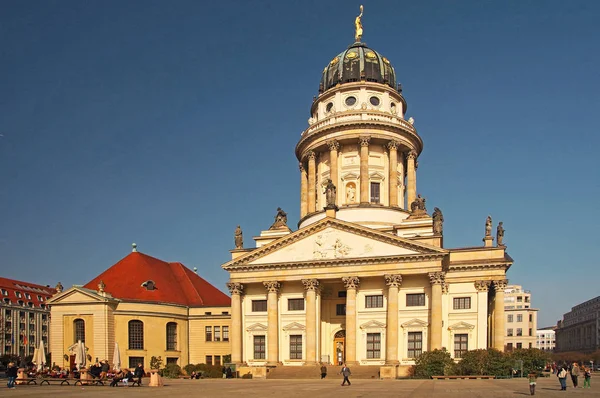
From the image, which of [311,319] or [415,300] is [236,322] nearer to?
[311,319]

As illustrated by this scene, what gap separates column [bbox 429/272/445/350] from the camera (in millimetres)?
50356

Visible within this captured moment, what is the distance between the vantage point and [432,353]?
48.0 metres

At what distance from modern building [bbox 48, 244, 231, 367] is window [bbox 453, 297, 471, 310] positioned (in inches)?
987

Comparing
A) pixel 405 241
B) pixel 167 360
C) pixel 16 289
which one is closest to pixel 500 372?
pixel 405 241

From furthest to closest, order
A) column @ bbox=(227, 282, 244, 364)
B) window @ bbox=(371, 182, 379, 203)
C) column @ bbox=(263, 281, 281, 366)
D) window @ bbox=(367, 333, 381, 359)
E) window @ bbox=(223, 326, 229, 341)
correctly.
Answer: window @ bbox=(371, 182, 379, 203), window @ bbox=(223, 326, 229, 341), column @ bbox=(227, 282, 244, 364), column @ bbox=(263, 281, 281, 366), window @ bbox=(367, 333, 381, 359)

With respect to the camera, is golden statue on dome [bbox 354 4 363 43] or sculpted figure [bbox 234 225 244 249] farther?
golden statue on dome [bbox 354 4 363 43]

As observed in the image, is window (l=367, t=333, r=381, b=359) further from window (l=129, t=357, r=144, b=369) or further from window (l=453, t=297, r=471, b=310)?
window (l=129, t=357, r=144, b=369)

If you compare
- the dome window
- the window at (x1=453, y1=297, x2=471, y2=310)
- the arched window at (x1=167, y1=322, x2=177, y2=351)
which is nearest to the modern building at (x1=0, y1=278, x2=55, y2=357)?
the arched window at (x1=167, y1=322, x2=177, y2=351)

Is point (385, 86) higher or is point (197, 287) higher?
point (385, 86)

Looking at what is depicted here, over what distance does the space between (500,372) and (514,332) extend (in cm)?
11042

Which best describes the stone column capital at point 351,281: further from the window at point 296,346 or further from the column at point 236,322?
the column at point 236,322

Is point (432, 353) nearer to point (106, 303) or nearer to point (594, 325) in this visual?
point (106, 303)

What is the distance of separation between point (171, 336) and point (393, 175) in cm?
3069

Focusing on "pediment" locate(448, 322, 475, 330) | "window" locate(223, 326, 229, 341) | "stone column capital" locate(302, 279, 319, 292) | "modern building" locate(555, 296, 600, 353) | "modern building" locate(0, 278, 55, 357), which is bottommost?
"modern building" locate(555, 296, 600, 353)
